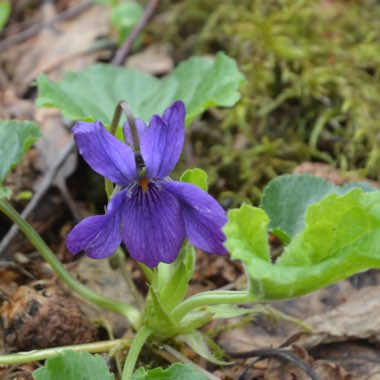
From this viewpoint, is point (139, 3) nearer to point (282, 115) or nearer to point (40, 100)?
point (282, 115)

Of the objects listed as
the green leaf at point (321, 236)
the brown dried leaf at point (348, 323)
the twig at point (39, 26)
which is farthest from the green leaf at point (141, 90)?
the twig at point (39, 26)

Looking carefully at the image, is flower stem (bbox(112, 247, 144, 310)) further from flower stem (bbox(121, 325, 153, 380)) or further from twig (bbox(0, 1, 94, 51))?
twig (bbox(0, 1, 94, 51))

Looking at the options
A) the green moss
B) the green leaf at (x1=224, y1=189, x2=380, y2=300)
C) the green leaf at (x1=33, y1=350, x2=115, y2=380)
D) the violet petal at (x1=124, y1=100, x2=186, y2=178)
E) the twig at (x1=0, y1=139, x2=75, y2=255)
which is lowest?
the green moss

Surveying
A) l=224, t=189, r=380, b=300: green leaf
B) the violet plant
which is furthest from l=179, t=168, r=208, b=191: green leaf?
l=224, t=189, r=380, b=300: green leaf

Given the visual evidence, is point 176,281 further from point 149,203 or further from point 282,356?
point 282,356

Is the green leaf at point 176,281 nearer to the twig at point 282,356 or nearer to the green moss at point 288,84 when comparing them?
the twig at point 282,356

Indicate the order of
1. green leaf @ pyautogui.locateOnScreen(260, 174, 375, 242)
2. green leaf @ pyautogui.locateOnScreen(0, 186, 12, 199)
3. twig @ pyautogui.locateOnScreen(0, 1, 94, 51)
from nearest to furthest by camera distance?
green leaf @ pyautogui.locateOnScreen(0, 186, 12, 199) → green leaf @ pyautogui.locateOnScreen(260, 174, 375, 242) → twig @ pyautogui.locateOnScreen(0, 1, 94, 51)

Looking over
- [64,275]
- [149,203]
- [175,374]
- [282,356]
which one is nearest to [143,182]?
[149,203]

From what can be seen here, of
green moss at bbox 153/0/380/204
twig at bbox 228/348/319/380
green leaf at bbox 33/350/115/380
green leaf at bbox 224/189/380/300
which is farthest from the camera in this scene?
green moss at bbox 153/0/380/204

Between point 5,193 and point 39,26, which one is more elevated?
point 5,193
